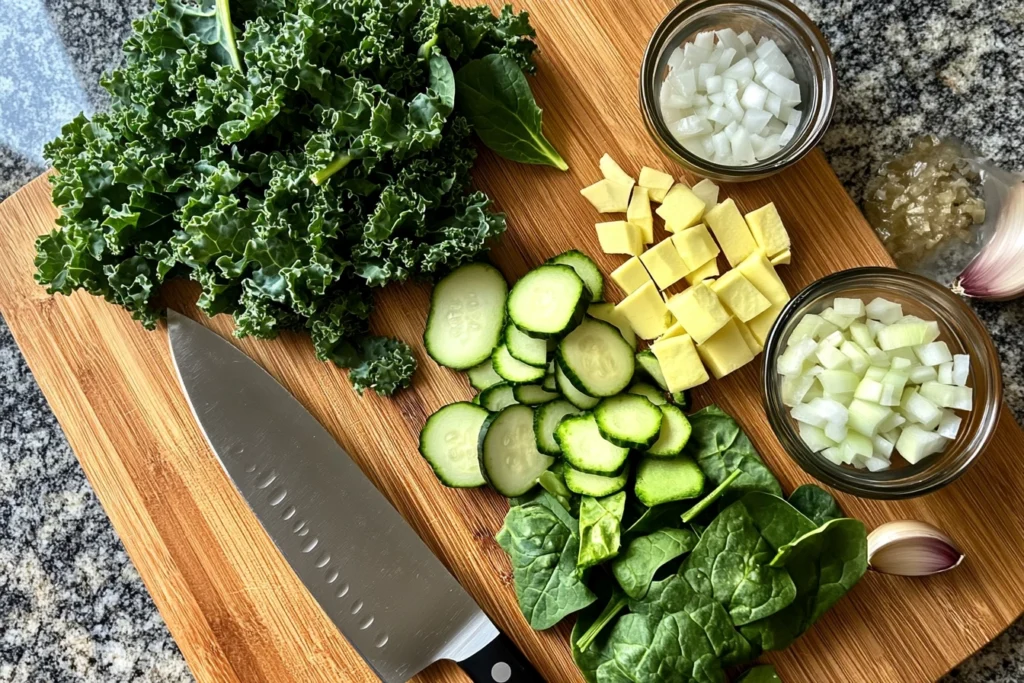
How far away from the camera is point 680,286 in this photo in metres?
1.67

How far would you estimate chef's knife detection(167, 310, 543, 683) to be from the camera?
1577mm

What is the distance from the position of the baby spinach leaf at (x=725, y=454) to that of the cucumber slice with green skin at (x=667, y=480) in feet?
0.11

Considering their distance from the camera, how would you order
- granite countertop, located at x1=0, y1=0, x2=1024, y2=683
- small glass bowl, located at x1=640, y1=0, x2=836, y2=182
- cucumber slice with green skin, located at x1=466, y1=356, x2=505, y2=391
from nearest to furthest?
small glass bowl, located at x1=640, y1=0, x2=836, y2=182 < cucumber slice with green skin, located at x1=466, y1=356, x2=505, y2=391 < granite countertop, located at x1=0, y1=0, x2=1024, y2=683

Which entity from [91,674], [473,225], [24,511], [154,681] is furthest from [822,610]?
[24,511]

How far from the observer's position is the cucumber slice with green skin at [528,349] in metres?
1.58

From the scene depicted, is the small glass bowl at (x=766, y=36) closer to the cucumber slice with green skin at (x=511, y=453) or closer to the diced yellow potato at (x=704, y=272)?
the diced yellow potato at (x=704, y=272)

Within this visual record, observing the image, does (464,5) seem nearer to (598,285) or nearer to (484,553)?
(598,285)

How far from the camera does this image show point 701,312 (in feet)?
5.12

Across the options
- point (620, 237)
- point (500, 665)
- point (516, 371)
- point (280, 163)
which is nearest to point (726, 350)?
point (620, 237)

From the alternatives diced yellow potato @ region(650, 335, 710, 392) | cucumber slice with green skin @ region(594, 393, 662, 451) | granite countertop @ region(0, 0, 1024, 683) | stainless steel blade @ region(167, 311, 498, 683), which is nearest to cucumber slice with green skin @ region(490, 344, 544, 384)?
cucumber slice with green skin @ region(594, 393, 662, 451)

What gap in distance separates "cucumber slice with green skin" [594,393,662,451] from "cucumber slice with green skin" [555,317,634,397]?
0.03 metres

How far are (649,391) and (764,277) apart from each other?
333 millimetres

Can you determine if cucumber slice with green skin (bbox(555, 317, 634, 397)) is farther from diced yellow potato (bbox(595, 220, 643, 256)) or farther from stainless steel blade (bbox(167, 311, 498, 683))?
stainless steel blade (bbox(167, 311, 498, 683))

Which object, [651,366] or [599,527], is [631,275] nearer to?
[651,366]
